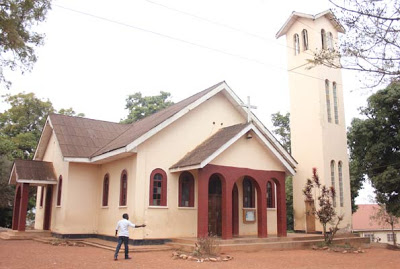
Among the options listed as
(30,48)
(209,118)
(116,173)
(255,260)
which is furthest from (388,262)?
(30,48)

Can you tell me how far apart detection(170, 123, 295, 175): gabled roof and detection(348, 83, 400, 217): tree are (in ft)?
19.8

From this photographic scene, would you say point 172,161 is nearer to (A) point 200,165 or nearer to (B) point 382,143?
(A) point 200,165

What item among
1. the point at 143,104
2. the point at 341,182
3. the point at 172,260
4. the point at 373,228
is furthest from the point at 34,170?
the point at 373,228

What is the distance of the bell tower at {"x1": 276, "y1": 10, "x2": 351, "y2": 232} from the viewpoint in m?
20.6

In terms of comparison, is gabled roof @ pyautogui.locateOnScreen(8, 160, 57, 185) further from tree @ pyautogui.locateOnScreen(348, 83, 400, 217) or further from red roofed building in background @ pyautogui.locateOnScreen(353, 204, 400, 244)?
red roofed building in background @ pyautogui.locateOnScreen(353, 204, 400, 244)

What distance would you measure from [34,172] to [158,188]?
8196 mm

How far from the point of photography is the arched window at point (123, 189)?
17.1 metres

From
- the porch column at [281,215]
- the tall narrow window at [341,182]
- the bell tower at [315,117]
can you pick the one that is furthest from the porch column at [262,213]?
the tall narrow window at [341,182]

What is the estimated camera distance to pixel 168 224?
643 inches

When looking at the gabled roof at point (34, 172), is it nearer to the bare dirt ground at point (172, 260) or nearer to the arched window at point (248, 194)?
the bare dirt ground at point (172, 260)

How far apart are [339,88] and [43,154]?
60.4ft

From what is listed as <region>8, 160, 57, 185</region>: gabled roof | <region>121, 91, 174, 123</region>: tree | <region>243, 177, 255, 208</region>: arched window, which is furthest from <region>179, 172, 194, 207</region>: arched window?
<region>121, 91, 174, 123</region>: tree

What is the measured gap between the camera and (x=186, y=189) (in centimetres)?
1738

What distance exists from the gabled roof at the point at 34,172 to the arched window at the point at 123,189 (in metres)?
5.15
